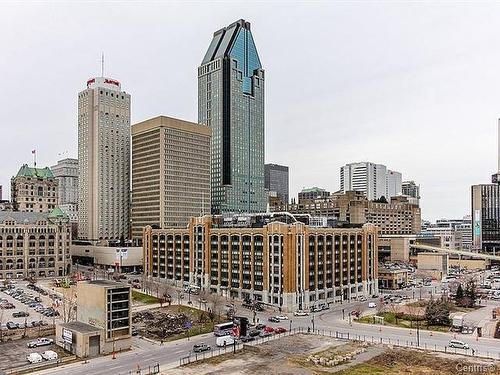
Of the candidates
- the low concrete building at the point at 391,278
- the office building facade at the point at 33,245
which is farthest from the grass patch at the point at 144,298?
the low concrete building at the point at 391,278

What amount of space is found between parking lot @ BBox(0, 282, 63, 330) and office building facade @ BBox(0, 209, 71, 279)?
893 inches

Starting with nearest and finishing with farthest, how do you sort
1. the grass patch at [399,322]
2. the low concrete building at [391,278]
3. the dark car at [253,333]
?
the dark car at [253,333] < the grass patch at [399,322] < the low concrete building at [391,278]

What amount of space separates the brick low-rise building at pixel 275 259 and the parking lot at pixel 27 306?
126 ft

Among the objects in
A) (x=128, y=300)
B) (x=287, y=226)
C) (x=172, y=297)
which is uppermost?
(x=287, y=226)

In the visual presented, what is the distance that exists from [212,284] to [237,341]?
52389 millimetres

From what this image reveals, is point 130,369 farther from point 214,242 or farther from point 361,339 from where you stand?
point 214,242

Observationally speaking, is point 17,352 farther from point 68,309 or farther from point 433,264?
point 433,264

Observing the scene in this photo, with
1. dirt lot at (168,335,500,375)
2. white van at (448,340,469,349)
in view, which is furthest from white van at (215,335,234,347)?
white van at (448,340,469,349)

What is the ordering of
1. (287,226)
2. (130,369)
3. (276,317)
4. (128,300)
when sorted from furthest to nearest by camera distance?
(287,226), (276,317), (128,300), (130,369)

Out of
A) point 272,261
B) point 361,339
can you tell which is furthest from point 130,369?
point 272,261

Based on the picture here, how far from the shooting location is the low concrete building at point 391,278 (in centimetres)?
15450

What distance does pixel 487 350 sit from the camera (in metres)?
79.1

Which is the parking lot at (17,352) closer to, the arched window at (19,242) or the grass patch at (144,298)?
the grass patch at (144,298)

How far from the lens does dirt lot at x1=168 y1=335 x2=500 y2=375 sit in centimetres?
6869
